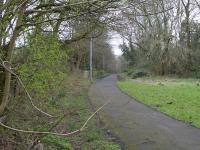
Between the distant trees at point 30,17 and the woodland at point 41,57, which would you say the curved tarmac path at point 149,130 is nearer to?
the woodland at point 41,57

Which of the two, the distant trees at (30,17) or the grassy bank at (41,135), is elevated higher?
the distant trees at (30,17)

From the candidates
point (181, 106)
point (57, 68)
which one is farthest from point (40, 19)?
point (181, 106)

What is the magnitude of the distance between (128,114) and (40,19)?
9077 mm

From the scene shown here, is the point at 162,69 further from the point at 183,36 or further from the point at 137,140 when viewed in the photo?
the point at 137,140

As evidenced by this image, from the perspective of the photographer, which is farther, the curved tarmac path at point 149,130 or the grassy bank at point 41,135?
the curved tarmac path at point 149,130

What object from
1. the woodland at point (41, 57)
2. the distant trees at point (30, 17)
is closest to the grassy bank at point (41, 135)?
the woodland at point (41, 57)

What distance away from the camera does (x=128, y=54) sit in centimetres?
8044

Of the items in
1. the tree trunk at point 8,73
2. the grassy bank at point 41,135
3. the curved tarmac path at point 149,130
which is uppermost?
the tree trunk at point 8,73

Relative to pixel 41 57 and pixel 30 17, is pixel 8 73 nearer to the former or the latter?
pixel 41 57

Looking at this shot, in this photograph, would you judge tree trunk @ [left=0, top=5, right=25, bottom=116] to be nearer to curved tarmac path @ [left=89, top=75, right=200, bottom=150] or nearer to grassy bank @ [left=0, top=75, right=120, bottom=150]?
grassy bank @ [left=0, top=75, right=120, bottom=150]

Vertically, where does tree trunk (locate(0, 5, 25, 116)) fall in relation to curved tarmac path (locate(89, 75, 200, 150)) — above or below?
above

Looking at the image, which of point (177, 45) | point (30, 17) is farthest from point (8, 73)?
point (177, 45)

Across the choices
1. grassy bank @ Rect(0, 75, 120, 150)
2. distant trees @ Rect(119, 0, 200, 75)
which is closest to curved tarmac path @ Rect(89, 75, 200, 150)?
grassy bank @ Rect(0, 75, 120, 150)

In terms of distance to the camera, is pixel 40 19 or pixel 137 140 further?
pixel 137 140
